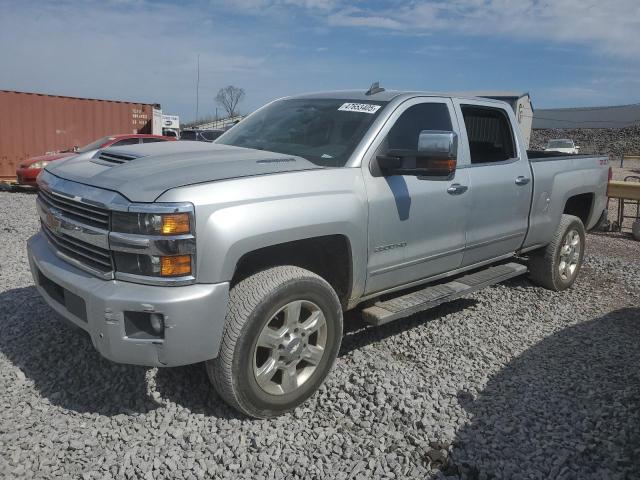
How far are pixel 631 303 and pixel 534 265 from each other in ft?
3.35

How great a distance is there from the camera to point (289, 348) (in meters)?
3.14

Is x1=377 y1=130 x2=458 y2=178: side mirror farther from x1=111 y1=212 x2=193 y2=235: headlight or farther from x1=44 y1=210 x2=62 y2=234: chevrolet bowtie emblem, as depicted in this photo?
x1=44 y1=210 x2=62 y2=234: chevrolet bowtie emblem

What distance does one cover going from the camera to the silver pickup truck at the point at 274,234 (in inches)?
106

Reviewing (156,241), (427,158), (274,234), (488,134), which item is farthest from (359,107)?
(156,241)

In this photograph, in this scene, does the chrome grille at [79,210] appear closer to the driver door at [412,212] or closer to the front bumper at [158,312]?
the front bumper at [158,312]

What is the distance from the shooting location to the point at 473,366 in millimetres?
3973

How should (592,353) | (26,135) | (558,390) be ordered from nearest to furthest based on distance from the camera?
(558,390)
(592,353)
(26,135)

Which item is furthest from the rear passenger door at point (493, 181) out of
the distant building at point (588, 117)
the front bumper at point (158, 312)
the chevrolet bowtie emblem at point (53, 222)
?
the distant building at point (588, 117)

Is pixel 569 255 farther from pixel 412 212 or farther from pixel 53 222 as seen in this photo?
pixel 53 222

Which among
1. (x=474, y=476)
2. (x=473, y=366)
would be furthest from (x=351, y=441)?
(x=473, y=366)

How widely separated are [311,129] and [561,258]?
3305 mm

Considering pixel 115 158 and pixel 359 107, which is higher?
pixel 359 107

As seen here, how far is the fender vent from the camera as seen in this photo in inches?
130

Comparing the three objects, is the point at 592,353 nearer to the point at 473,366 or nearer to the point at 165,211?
the point at 473,366
